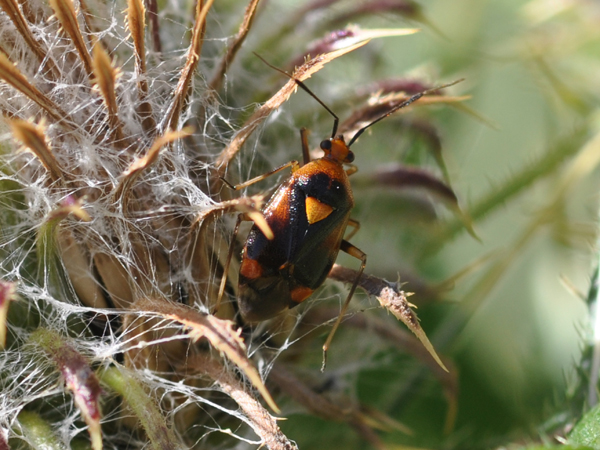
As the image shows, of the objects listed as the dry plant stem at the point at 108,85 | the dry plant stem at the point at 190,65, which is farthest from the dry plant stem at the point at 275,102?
the dry plant stem at the point at 108,85

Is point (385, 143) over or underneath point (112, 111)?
underneath

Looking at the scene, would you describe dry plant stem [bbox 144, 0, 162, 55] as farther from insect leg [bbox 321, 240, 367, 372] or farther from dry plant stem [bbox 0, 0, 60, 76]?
insect leg [bbox 321, 240, 367, 372]

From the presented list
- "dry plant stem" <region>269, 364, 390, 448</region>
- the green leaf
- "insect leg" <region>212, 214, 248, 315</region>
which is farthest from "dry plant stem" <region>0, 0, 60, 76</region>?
the green leaf

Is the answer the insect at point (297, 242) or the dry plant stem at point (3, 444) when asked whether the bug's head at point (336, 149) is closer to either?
the insect at point (297, 242)

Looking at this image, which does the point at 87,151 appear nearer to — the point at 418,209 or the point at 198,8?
the point at 198,8

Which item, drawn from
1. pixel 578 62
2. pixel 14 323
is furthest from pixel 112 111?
pixel 578 62

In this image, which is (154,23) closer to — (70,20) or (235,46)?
(235,46)

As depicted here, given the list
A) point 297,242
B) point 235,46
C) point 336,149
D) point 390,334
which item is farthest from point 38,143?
point 390,334
